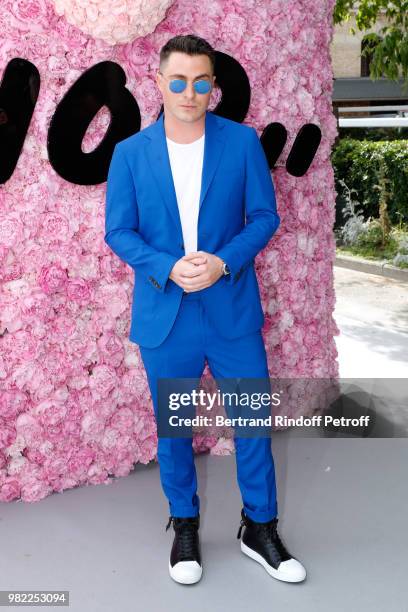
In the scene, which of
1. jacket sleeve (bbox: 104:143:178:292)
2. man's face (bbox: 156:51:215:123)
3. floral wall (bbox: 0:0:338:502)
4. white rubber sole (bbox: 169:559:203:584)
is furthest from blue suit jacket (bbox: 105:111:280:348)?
white rubber sole (bbox: 169:559:203:584)

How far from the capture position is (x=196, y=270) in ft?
9.34

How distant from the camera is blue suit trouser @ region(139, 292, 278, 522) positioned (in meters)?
3.04

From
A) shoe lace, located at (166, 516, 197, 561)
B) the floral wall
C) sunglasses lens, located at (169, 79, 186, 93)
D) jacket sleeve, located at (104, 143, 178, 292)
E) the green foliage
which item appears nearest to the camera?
sunglasses lens, located at (169, 79, 186, 93)

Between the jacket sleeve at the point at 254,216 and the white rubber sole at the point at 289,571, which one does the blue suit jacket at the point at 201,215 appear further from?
the white rubber sole at the point at 289,571

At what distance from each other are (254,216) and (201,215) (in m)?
0.23

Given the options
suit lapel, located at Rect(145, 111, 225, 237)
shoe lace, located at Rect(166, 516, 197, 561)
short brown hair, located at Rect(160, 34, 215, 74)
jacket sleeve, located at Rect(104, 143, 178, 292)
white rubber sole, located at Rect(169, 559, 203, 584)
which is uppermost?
short brown hair, located at Rect(160, 34, 215, 74)

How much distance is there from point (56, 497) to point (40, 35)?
86.5 inches

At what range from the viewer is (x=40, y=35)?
140 inches

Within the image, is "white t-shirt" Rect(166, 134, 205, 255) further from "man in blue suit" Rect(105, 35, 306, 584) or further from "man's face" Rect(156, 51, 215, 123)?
"man's face" Rect(156, 51, 215, 123)

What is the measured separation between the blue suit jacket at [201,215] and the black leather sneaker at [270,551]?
81 centimetres

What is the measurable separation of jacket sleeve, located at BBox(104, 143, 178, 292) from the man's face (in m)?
0.30

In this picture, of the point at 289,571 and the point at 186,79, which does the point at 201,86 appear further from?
the point at 289,571

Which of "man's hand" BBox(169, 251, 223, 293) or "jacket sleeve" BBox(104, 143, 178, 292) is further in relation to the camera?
"jacket sleeve" BBox(104, 143, 178, 292)

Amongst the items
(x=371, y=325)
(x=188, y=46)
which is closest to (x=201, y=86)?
(x=188, y=46)
